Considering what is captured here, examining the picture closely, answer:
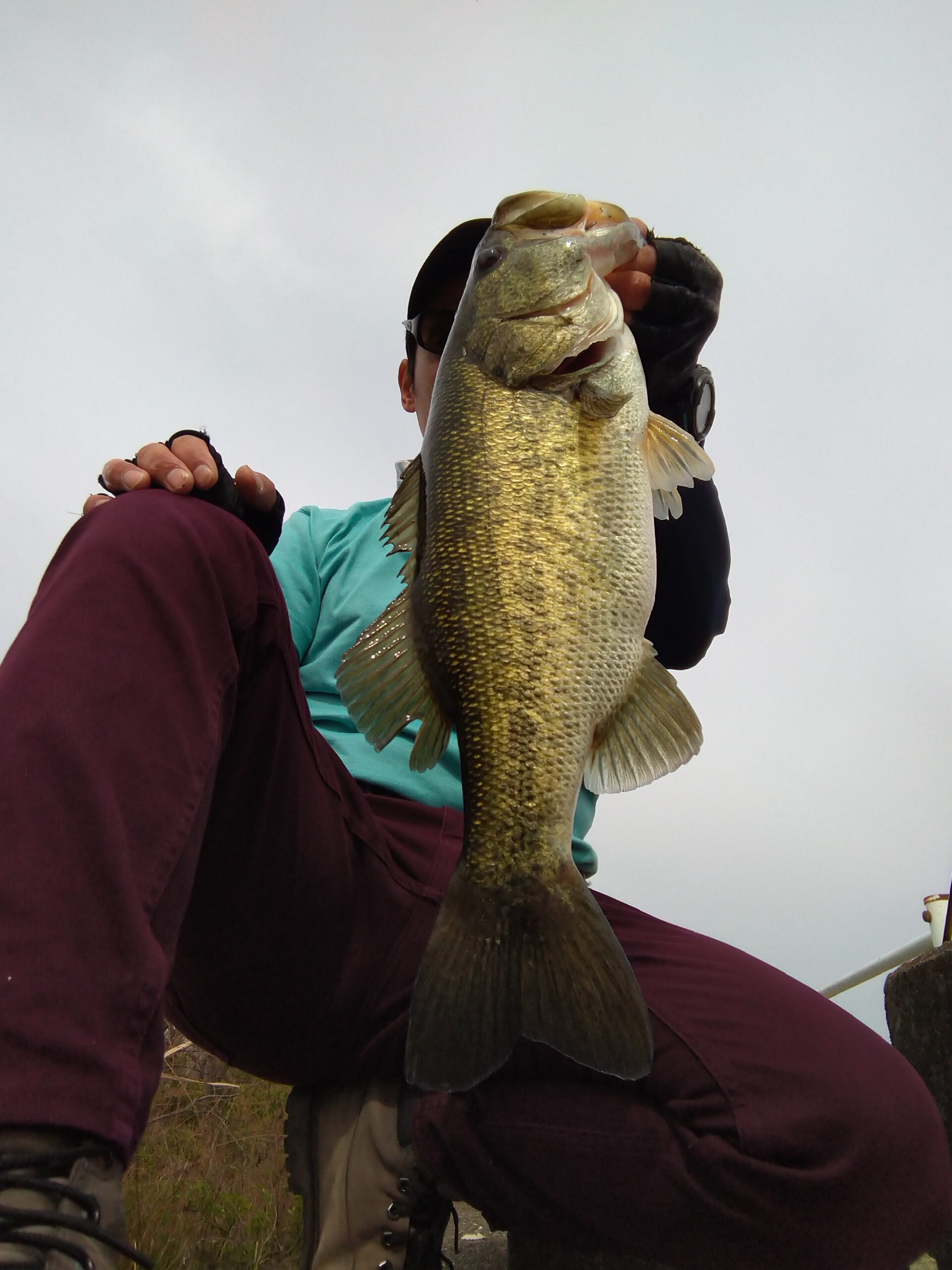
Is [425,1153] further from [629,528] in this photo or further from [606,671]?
[629,528]

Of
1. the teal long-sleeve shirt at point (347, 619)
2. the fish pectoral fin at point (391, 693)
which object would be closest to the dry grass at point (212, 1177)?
the teal long-sleeve shirt at point (347, 619)

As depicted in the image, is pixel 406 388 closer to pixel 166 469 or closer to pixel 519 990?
pixel 166 469

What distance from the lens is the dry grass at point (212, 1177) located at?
2.54 m

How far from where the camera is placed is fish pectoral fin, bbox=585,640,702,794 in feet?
5.09

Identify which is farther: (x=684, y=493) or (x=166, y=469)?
(x=684, y=493)

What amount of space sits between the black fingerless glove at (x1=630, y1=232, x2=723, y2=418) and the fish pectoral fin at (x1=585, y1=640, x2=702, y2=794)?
2.90 feet

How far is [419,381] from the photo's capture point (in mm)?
2789

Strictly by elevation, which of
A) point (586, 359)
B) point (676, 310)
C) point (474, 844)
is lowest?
point (474, 844)

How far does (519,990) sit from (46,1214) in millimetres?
688

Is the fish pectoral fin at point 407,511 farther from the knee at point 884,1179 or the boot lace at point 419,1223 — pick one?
the knee at point 884,1179

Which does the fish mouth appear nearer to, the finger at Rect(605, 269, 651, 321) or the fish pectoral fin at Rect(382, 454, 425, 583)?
the finger at Rect(605, 269, 651, 321)

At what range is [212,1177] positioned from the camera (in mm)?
3293

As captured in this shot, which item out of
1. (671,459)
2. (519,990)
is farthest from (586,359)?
(519,990)

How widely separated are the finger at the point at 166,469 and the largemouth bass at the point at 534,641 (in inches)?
17.5
